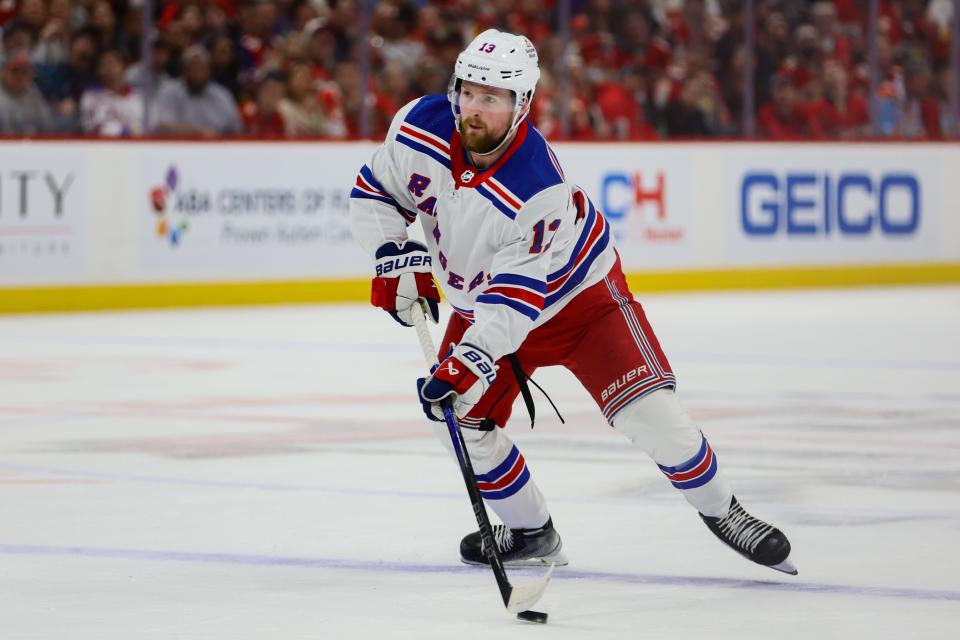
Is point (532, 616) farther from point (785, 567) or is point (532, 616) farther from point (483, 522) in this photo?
point (785, 567)

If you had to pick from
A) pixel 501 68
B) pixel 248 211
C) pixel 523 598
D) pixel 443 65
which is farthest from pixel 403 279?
pixel 443 65

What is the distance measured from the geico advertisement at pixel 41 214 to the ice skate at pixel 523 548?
710 centimetres

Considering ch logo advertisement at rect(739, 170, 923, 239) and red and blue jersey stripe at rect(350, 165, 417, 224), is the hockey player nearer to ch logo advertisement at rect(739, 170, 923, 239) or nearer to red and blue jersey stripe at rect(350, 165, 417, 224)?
red and blue jersey stripe at rect(350, 165, 417, 224)

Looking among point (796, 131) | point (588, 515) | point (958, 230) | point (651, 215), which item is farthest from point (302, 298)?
point (588, 515)

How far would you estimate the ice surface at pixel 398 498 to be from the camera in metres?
4.02

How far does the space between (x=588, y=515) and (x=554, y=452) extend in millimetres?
1211

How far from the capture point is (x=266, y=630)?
381 cm

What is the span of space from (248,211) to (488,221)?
26.7 ft

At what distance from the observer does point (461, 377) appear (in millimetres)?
4086

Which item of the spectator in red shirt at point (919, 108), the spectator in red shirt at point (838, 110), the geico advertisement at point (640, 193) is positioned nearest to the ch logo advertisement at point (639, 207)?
the geico advertisement at point (640, 193)

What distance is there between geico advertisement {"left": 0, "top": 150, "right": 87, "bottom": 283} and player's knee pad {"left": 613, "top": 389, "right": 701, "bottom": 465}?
24.3 feet

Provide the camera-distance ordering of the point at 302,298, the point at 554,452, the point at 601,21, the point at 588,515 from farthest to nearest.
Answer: the point at 601,21
the point at 302,298
the point at 554,452
the point at 588,515

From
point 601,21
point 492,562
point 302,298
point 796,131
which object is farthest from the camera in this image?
point 796,131

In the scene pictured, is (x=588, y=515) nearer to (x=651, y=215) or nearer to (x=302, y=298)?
(x=302, y=298)
